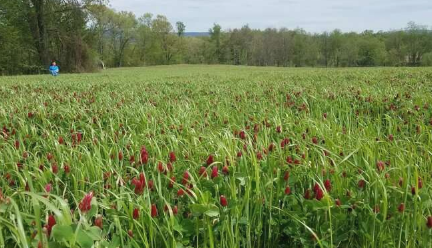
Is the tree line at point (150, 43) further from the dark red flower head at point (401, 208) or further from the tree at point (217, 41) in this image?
→ the dark red flower head at point (401, 208)

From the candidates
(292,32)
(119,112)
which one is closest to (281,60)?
(292,32)

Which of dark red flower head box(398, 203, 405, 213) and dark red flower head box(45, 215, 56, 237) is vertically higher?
dark red flower head box(45, 215, 56, 237)

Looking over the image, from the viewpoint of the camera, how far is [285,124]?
12.4ft

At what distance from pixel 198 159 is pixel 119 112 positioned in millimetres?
2482

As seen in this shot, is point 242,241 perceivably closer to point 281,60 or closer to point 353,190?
point 353,190

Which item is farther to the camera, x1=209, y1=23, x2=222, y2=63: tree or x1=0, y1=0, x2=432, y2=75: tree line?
x1=209, y1=23, x2=222, y2=63: tree

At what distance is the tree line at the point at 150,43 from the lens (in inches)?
1501

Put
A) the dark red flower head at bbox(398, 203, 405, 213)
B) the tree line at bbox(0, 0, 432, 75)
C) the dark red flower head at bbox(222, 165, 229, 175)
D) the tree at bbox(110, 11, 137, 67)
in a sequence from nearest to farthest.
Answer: the dark red flower head at bbox(398, 203, 405, 213) < the dark red flower head at bbox(222, 165, 229, 175) < the tree line at bbox(0, 0, 432, 75) < the tree at bbox(110, 11, 137, 67)

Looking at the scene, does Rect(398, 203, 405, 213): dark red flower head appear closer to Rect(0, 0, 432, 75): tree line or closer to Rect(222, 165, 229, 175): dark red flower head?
Rect(222, 165, 229, 175): dark red flower head

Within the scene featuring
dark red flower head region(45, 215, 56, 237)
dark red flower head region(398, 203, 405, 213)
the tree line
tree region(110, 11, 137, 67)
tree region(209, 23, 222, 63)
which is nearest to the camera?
dark red flower head region(45, 215, 56, 237)

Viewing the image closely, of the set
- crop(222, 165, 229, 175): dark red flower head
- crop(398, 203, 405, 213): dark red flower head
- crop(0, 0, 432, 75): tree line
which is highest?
crop(0, 0, 432, 75): tree line

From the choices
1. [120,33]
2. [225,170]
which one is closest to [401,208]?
[225,170]

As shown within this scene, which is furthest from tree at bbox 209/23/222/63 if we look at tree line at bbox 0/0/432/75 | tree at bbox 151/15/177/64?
tree at bbox 151/15/177/64

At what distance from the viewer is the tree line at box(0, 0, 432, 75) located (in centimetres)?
3812
